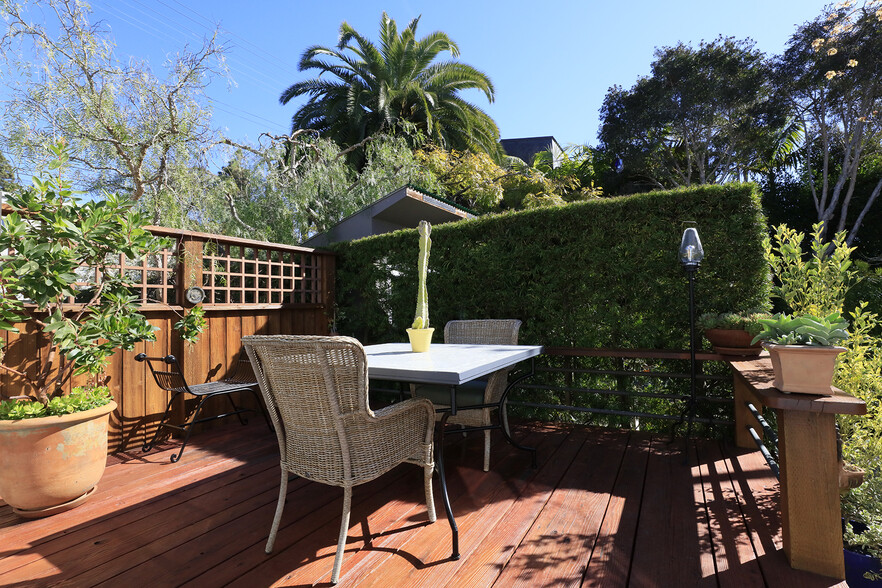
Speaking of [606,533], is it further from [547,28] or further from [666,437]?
[547,28]

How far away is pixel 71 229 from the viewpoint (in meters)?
2.11

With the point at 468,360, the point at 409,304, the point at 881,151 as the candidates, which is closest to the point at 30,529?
the point at 468,360

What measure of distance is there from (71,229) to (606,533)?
2.96 metres

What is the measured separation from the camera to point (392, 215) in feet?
19.4

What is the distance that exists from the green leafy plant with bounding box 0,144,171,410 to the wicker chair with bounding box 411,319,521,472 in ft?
5.96

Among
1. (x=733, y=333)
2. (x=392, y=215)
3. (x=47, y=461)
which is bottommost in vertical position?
(x=47, y=461)

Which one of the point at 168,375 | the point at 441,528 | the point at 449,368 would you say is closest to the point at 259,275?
the point at 168,375

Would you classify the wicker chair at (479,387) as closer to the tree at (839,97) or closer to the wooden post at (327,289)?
the wooden post at (327,289)

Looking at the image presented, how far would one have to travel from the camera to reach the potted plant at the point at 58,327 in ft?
6.61

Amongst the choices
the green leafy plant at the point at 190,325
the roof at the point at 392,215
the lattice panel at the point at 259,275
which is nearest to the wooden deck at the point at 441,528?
the green leafy plant at the point at 190,325

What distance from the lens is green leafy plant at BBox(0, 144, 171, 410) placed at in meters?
2.01

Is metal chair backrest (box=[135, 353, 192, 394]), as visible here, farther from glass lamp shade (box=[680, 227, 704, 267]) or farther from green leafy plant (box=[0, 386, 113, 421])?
glass lamp shade (box=[680, 227, 704, 267])

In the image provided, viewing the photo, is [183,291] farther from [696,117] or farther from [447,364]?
[696,117]

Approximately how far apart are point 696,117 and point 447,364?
47.4ft
